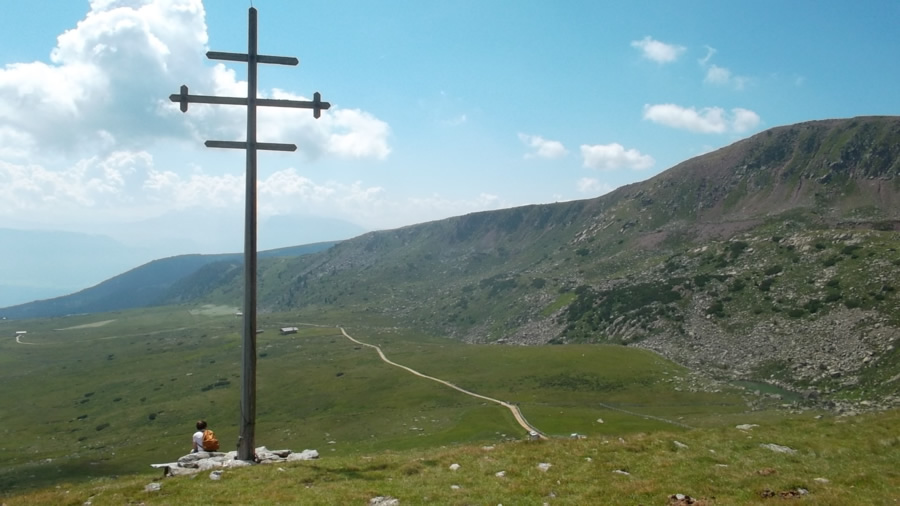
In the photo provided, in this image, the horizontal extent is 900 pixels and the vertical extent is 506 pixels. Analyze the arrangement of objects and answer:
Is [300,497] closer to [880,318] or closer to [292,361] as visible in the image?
[880,318]

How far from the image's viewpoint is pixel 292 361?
440ft

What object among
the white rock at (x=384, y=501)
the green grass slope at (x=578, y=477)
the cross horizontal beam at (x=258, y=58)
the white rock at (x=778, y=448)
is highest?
the cross horizontal beam at (x=258, y=58)

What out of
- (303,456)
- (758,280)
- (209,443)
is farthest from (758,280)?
(209,443)

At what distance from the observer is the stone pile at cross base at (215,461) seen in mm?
21656

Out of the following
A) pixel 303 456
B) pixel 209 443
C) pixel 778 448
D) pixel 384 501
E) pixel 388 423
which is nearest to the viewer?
pixel 384 501

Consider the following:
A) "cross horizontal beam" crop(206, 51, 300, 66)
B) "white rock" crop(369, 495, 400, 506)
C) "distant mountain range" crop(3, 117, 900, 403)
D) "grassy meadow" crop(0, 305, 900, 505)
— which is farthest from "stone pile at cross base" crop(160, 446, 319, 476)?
"distant mountain range" crop(3, 117, 900, 403)

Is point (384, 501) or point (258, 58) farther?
point (258, 58)

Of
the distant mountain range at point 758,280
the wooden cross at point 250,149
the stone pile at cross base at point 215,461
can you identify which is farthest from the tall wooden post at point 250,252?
the distant mountain range at point 758,280

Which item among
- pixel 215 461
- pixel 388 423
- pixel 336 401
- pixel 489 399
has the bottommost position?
pixel 336 401

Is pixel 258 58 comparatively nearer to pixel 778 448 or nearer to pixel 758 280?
pixel 778 448

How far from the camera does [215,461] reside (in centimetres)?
2289

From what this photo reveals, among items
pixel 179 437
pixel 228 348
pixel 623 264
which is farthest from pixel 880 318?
pixel 228 348

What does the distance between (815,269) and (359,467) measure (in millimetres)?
110267

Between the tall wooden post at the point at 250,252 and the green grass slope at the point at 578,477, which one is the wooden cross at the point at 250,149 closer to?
the tall wooden post at the point at 250,252
